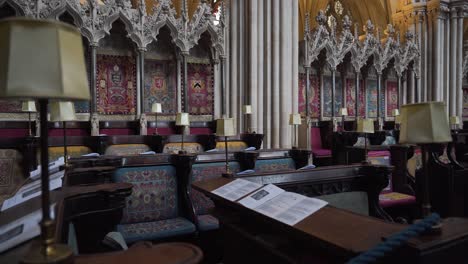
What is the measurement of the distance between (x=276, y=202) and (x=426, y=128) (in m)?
0.79

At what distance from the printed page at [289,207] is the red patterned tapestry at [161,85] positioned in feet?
Result: 24.5

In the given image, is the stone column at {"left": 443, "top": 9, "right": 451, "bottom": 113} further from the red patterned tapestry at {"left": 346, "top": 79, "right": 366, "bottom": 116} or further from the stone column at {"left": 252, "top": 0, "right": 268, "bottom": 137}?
the stone column at {"left": 252, "top": 0, "right": 268, "bottom": 137}

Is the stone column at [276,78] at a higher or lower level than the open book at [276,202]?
higher

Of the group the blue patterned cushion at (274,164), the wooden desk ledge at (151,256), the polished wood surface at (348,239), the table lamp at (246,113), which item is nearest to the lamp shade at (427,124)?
the polished wood surface at (348,239)

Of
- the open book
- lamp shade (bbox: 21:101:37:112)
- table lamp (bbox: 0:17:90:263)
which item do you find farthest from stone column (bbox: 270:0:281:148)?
table lamp (bbox: 0:17:90:263)

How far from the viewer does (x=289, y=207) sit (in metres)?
1.76

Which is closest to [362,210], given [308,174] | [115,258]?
[308,174]

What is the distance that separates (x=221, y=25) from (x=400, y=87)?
809cm

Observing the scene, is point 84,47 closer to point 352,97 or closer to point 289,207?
point 289,207

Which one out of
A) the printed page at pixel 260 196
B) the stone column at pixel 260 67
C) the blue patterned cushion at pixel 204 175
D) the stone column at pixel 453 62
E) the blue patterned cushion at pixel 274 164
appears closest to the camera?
the printed page at pixel 260 196

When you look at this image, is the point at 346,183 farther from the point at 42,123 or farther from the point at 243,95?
the point at 243,95

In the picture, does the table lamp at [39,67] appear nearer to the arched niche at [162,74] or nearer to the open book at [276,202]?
the open book at [276,202]

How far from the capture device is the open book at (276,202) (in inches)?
65.9

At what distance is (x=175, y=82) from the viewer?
9.10 m
